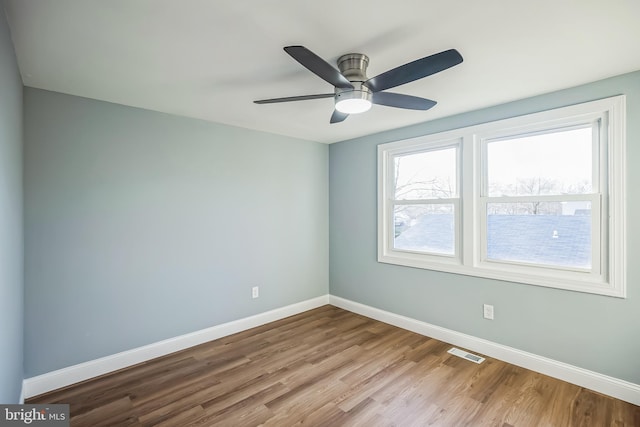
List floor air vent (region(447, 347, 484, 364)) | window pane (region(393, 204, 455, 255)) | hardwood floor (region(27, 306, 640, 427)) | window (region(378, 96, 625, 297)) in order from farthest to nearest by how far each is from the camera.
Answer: window pane (region(393, 204, 455, 255)) → floor air vent (region(447, 347, 484, 364)) → window (region(378, 96, 625, 297)) → hardwood floor (region(27, 306, 640, 427))

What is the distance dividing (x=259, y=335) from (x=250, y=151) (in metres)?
2.08

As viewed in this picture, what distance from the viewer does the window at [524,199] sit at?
223 centimetres

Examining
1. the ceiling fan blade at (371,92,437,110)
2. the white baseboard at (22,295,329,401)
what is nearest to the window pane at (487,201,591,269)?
the ceiling fan blade at (371,92,437,110)

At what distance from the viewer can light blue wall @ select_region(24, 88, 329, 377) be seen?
7.54 ft

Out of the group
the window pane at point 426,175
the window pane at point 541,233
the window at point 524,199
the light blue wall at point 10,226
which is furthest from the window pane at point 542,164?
the light blue wall at point 10,226

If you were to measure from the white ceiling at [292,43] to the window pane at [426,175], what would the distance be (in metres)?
0.83

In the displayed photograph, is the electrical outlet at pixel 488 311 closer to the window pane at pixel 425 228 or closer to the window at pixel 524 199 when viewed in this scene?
the window at pixel 524 199

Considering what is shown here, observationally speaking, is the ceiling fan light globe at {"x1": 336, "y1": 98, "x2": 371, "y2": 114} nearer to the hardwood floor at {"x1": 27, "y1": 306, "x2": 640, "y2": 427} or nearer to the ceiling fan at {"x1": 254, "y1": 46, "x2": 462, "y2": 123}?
the ceiling fan at {"x1": 254, "y1": 46, "x2": 462, "y2": 123}

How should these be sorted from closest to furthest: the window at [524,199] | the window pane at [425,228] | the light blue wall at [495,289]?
the light blue wall at [495,289] → the window at [524,199] → the window pane at [425,228]

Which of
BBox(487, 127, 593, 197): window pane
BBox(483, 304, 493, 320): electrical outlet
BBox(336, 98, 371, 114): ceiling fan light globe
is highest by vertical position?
BBox(336, 98, 371, 114): ceiling fan light globe

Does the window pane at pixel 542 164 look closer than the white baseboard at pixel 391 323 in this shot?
No

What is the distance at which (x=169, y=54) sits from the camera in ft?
6.04

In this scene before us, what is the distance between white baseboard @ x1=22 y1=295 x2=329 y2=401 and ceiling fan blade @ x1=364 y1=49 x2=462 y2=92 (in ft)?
9.26

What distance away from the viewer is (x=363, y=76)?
6.28ft
